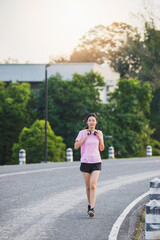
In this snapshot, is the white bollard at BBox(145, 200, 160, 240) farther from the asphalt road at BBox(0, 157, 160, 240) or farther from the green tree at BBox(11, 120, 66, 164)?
the green tree at BBox(11, 120, 66, 164)

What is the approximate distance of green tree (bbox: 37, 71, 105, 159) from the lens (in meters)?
48.4

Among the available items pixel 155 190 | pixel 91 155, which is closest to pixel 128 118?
pixel 91 155

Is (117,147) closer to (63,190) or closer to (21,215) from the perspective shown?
(63,190)

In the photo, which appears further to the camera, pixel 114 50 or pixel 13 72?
pixel 114 50

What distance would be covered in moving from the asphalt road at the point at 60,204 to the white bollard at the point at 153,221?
1370 mm

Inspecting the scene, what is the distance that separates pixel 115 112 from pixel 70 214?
42.6 metres

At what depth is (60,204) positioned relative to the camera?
426 inches

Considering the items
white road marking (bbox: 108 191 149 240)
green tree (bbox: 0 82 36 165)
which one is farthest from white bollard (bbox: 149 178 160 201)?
green tree (bbox: 0 82 36 165)

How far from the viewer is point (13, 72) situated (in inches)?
2232

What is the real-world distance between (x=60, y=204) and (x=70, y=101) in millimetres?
39093

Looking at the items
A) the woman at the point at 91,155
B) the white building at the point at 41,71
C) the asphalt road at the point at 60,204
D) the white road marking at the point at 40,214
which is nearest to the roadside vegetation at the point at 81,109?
the white building at the point at 41,71

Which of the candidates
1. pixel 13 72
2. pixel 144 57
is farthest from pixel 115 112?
pixel 13 72

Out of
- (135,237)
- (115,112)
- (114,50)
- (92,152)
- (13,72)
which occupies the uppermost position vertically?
(114,50)

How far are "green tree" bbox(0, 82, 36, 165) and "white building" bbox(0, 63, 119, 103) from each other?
5.48 metres
